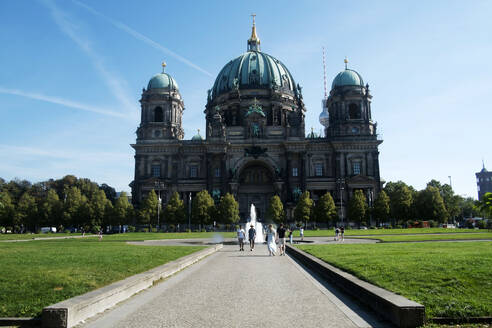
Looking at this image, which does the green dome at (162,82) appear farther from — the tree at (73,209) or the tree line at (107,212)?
the tree at (73,209)

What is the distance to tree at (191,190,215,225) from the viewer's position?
227ft

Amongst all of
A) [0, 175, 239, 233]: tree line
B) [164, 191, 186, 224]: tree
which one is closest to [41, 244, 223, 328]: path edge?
[0, 175, 239, 233]: tree line

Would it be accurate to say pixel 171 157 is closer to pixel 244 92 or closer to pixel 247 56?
pixel 244 92

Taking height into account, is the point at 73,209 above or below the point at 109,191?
Result: below

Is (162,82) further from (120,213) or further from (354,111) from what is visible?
(354,111)

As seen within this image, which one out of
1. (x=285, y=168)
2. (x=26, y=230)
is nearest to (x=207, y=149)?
(x=285, y=168)

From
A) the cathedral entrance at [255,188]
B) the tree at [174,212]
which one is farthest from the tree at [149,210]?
the cathedral entrance at [255,188]

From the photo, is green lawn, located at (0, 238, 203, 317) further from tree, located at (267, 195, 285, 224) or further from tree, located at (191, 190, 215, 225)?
tree, located at (267, 195, 285, 224)

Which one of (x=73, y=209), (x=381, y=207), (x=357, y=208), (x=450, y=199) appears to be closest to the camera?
(x=357, y=208)

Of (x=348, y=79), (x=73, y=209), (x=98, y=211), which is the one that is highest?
(x=348, y=79)

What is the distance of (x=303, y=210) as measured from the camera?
69.6 m

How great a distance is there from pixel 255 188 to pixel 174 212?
19614 millimetres

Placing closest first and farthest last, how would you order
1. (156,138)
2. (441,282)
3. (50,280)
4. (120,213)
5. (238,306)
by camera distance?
1. (238,306)
2. (441,282)
3. (50,280)
4. (120,213)
5. (156,138)

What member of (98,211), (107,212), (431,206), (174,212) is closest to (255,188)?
(174,212)
